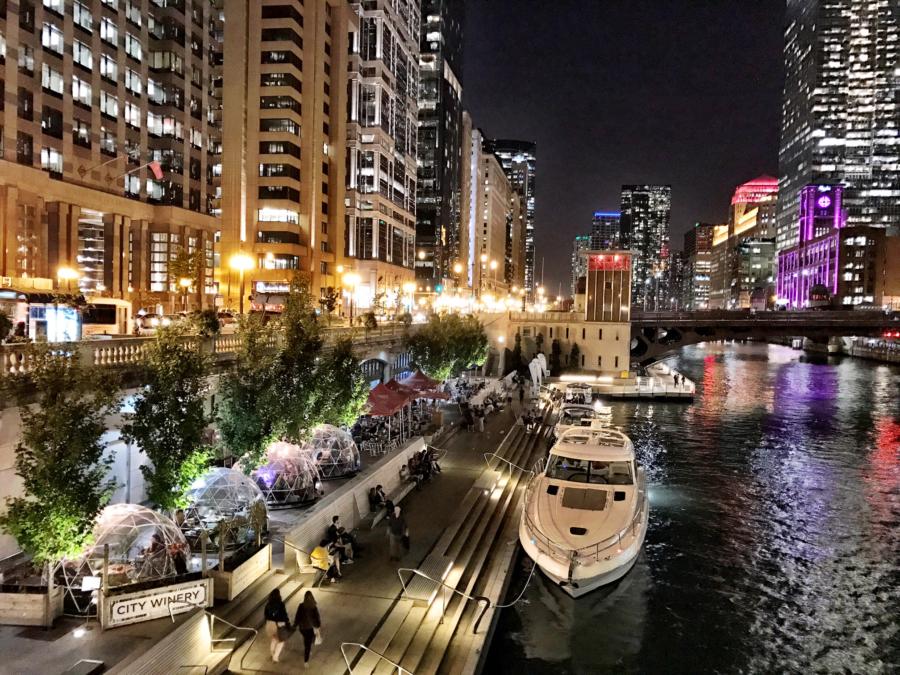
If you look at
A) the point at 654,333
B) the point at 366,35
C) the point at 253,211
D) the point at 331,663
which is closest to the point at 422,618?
the point at 331,663

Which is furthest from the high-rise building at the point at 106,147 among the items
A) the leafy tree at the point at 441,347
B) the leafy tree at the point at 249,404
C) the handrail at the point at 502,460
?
the handrail at the point at 502,460

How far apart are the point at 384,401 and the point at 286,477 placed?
8.63 meters

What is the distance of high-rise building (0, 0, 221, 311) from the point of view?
5031 cm

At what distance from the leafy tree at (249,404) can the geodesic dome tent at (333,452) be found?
16.6ft

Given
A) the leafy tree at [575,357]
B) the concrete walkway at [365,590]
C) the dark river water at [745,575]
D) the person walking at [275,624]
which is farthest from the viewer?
the leafy tree at [575,357]

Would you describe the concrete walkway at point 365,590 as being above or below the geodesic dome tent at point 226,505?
below

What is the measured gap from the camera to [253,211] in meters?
83.9

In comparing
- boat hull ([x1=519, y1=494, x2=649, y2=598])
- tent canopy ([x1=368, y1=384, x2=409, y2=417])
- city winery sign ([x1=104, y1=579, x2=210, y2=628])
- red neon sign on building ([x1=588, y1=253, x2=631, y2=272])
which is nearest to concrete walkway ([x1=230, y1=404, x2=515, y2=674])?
city winery sign ([x1=104, y1=579, x2=210, y2=628])

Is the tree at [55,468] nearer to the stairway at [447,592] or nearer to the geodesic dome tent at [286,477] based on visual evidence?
the stairway at [447,592]

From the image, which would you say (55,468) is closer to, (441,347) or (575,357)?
(441,347)

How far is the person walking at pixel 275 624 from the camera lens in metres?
13.3

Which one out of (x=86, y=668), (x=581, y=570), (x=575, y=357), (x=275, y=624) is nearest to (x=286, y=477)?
(x=275, y=624)

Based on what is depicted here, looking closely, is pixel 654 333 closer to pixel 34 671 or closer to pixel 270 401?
pixel 270 401

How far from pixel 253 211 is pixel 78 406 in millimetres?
74565
